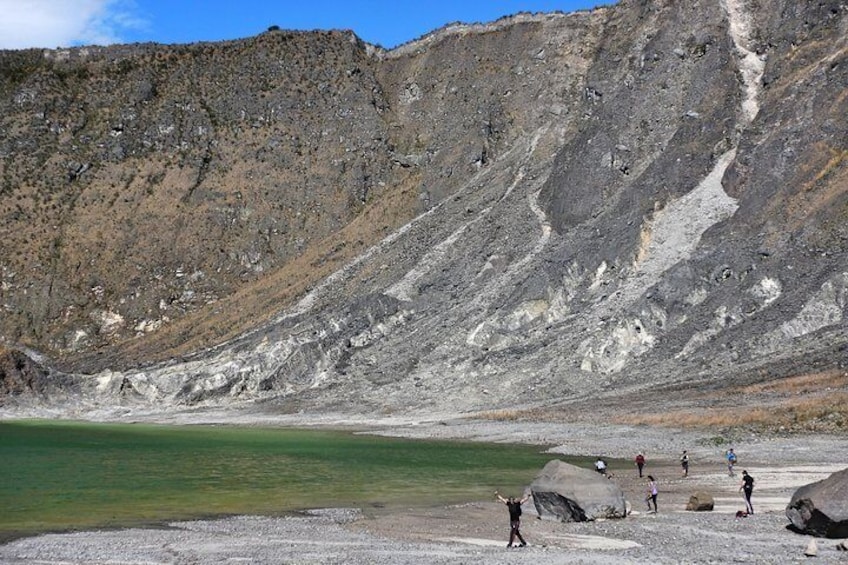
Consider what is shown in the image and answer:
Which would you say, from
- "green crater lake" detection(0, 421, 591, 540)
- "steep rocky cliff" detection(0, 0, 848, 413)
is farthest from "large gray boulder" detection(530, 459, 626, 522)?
"steep rocky cliff" detection(0, 0, 848, 413)

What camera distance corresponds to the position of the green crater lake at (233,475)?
104 feet

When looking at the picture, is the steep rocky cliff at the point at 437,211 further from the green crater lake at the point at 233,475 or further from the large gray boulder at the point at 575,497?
the large gray boulder at the point at 575,497

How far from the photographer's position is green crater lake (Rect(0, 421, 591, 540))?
1243 inches

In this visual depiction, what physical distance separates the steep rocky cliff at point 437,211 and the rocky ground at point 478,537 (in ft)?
97.1

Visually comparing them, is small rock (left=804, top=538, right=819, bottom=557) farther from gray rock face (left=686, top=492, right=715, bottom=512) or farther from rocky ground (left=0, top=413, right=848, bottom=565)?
gray rock face (left=686, top=492, right=715, bottom=512)

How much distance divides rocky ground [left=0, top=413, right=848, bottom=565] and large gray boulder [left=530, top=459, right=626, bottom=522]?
43 centimetres

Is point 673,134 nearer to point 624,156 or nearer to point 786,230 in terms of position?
point 624,156

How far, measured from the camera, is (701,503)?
27.7 m

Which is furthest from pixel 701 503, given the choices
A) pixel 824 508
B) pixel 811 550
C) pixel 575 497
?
pixel 811 550

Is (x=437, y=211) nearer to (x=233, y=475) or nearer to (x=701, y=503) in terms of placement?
(x=233, y=475)

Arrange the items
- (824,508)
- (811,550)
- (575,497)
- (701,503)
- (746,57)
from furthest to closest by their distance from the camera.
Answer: (746,57) < (701,503) < (575,497) < (824,508) < (811,550)

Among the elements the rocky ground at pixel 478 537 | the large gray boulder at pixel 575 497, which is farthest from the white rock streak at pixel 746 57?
the large gray boulder at pixel 575 497

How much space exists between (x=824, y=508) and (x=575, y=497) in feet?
23.6

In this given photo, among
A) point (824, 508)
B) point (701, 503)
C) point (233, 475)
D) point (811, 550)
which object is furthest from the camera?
point (233, 475)
